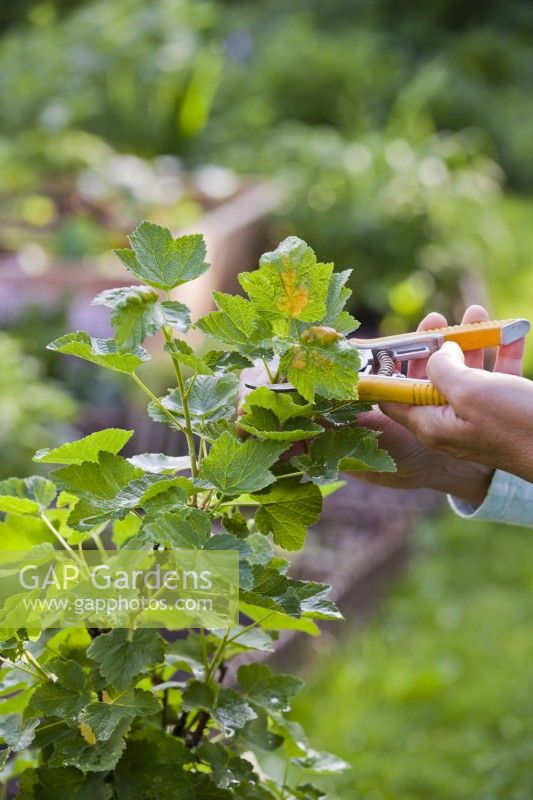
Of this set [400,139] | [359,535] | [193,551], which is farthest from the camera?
[400,139]

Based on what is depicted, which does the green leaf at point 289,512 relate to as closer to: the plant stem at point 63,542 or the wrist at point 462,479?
the plant stem at point 63,542

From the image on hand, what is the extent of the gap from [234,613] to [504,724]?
197 centimetres

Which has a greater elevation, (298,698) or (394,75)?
(394,75)

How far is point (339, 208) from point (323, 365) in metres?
4.54

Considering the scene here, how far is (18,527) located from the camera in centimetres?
114

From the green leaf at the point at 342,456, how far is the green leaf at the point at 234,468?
0.14 ft

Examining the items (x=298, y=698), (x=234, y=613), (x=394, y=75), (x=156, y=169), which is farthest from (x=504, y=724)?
(x=394, y=75)

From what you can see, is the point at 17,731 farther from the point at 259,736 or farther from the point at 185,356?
the point at 185,356

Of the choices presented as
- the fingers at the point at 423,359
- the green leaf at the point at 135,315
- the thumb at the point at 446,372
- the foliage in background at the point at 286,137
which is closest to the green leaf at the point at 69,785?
the green leaf at the point at 135,315

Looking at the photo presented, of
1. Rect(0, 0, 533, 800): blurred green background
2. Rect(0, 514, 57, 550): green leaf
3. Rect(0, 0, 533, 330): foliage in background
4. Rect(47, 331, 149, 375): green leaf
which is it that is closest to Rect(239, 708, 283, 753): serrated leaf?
Rect(0, 514, 57, 550): green leaf

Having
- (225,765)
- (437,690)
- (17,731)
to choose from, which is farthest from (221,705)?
(437,690)

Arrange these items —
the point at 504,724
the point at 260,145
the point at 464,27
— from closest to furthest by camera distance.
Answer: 1. the point at 504,724
2. the point at 260,145
3. the point at 464,27

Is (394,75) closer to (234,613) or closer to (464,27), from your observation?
(464,27)

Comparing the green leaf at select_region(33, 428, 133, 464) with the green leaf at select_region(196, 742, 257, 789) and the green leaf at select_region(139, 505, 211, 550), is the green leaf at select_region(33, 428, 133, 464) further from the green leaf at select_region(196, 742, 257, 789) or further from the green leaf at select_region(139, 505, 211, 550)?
the green leaf at select_region(196, 742, 257, 789)
